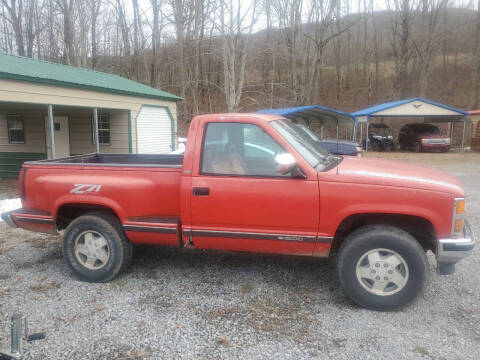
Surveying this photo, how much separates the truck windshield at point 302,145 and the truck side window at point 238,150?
0.19 meters

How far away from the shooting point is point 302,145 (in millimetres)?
4082

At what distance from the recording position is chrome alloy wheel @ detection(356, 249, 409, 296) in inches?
144

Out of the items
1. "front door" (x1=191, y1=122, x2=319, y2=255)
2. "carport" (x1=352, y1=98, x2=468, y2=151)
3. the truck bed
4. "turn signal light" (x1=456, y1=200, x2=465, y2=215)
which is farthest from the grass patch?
"carport" (x1=352, y1=98, x2=468, y2=151)

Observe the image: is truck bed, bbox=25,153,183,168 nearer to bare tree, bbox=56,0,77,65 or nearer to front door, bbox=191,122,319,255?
front door, bbox=191,122,319,255

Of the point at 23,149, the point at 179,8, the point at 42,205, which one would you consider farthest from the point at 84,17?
the point at 42,205

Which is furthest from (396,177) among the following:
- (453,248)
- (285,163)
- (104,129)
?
(104,129)

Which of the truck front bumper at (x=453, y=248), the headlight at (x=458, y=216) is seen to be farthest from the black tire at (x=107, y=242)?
the headlight at (x=458, y=216)

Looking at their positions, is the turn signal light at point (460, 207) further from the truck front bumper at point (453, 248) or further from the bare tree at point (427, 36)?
the bare tree at point (427, 36)

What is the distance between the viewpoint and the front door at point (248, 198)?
3.75 meters

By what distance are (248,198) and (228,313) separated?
1.14 m

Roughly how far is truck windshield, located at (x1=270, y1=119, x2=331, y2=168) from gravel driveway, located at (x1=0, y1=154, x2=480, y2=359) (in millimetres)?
1440

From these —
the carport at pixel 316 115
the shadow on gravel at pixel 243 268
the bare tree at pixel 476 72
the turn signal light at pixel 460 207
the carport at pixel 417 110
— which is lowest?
the shadow on gravel at pixel 243 268

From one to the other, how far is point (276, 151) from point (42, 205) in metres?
2.84

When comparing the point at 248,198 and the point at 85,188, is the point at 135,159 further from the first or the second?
the point at 248,198
